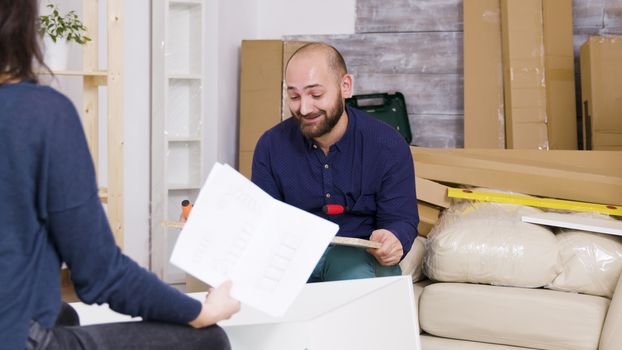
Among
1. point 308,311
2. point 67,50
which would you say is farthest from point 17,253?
point 67,50

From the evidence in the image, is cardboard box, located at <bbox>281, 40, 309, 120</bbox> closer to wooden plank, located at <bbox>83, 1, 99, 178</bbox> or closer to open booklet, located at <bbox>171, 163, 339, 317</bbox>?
wooden plank, located at <bbox>83, 1, 99, 178</bbox>

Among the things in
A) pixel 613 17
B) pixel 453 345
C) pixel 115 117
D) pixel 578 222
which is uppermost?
pixel 613 17

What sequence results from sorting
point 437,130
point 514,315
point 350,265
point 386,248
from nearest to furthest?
point 386,248 < point 350,265 < point 514,315 < point 437,130

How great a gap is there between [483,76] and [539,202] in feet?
3.52

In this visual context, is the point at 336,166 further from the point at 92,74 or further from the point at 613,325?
the point at 92,74

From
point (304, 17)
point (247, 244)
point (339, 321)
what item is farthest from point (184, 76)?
point (247, 244)

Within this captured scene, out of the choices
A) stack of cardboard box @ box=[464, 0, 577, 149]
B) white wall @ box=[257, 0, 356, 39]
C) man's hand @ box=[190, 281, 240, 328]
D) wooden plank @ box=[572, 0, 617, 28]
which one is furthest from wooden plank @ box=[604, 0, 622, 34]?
man's hand @ box=[190, 281, 240, 328]

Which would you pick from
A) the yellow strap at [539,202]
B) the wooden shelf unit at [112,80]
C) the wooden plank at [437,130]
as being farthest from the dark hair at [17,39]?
the wooden plank at [437,130]

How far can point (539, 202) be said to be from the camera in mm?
2652

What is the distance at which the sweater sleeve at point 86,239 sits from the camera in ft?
2.97

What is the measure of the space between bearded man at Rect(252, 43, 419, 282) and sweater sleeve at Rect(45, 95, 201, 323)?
1073mm

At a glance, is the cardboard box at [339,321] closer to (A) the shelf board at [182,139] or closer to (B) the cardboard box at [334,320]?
(B) the cardboard box at [334,320]

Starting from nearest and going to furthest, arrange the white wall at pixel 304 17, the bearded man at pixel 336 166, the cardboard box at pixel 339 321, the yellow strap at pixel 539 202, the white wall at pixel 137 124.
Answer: the cardboard box at pixel 339 321
the bearded man at pixel 336 166
the yellow strap at pixel 539 202
the white wall at pixel 137 124
the white wall at pixel 304 17

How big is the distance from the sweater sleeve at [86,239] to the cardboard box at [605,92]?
255 cm
